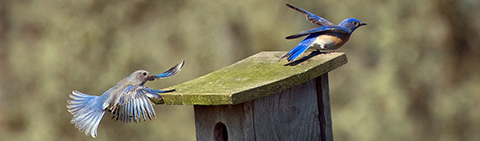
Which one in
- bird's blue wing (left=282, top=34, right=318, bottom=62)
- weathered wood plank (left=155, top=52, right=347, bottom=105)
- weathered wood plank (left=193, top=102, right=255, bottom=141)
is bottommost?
weathered wood plank (left=193, top=102, right=255, bottom=141)

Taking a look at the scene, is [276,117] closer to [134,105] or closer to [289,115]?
[289,115]

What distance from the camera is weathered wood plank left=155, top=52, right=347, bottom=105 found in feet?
7.73

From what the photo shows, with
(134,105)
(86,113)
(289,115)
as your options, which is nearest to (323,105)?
(289,115)

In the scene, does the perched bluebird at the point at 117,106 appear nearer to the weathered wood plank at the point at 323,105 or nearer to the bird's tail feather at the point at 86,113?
the bird's tail feather at the point at 86,113

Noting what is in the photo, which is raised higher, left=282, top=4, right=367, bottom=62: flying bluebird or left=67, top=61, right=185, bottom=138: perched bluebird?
left=282, top=4, right=367, bottom=62: flying bluebird

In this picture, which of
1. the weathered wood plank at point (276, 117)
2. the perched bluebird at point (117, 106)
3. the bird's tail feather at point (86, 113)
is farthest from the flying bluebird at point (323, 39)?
the bird's tail feather at point (86, 113)

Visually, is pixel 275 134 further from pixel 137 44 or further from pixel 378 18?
pixel 137 44

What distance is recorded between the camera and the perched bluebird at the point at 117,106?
2.27m

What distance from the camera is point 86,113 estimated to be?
2.35m

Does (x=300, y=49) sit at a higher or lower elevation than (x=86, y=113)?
higher

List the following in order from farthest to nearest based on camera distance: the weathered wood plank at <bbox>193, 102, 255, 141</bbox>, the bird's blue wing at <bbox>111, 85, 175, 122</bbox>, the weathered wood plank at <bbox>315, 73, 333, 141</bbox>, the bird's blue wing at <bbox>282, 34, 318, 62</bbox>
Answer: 1. the weathered wood plank at <bbox>315, 73, 333, 141</bbox>
2. the bird's blue wing at <bbox>282, 34, 318, 62</bbox>
3. the weathered wood plank at <bbox>193, 102, 255, 141</bbox>
4. the bird's blue wing at <bbox>111, 85, 175, 122</bbox>

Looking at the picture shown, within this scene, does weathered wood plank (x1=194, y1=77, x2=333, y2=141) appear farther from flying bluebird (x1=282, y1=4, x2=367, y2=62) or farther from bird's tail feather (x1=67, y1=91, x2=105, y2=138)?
bird's tail feather (x1=67, y1=91, x2=105, y2=138)

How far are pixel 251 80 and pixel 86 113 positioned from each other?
0.71m

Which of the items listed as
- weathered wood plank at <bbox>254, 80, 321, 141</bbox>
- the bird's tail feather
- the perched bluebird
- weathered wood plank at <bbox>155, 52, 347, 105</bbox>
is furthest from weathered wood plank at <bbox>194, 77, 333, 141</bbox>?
the bird's tail feather
